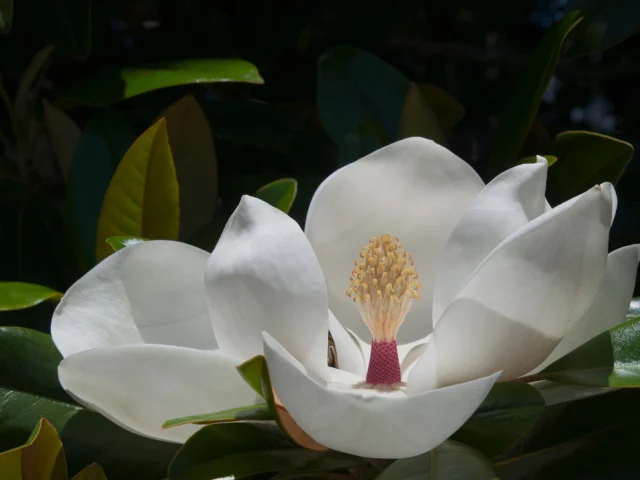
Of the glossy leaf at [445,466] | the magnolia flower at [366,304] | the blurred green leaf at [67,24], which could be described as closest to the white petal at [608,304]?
the magnolia flower at [366,304]

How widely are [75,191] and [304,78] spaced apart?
0.60 meters

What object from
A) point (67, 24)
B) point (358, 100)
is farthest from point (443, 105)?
point (67, 24)

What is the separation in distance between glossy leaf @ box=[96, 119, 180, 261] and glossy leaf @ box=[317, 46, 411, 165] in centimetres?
27

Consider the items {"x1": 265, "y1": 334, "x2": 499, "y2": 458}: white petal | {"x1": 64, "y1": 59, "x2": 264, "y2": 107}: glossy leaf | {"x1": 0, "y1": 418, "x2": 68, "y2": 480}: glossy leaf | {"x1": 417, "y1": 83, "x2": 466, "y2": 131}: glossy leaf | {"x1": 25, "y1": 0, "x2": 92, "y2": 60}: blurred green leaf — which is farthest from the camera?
{"x1": 417, "y1": 83, "x2": 466, "y2": 131}: glossy leaf

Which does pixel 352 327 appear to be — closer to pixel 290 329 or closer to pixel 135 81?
pixel 290 329

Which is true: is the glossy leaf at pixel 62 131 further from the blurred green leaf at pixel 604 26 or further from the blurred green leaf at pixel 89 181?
the blurred green leaf at pixel 604 26

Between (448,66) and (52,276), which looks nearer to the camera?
(52,276)

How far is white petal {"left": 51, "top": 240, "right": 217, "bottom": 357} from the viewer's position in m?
0.68

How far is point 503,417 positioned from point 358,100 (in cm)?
60

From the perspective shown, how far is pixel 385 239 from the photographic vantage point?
2.50 ft

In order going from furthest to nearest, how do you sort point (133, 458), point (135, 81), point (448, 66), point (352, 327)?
point (448, 66), point (135, 81), point (352, 327), point (133, 458)

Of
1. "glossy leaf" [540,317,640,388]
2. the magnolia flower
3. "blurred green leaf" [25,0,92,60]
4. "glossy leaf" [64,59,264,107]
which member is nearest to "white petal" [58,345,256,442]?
the magnolia flower

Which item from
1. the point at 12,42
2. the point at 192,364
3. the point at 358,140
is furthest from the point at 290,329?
the point at 12,42

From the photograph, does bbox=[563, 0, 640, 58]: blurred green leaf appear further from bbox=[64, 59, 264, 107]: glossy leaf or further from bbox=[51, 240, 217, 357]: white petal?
bbox=[51, 240, 217, 357]: white petal
